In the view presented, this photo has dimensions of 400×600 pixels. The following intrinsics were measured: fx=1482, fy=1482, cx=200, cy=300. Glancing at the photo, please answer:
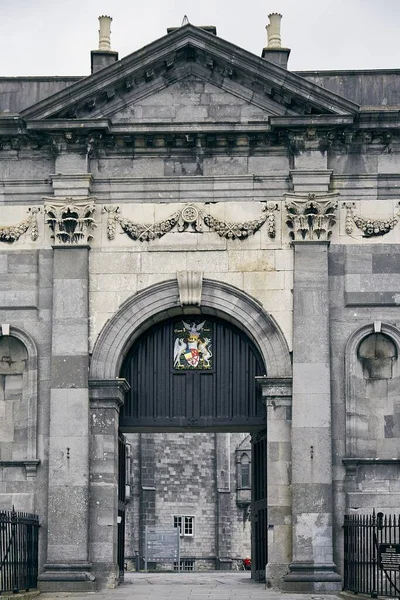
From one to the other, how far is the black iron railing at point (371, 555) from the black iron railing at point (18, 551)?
676 cm

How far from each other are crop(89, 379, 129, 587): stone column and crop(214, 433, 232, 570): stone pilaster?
29.6 m

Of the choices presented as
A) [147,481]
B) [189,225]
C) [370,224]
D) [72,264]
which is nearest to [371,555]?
[370,224]

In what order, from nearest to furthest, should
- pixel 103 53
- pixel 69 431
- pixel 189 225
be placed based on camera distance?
1. pixel 69 431
2. pixel 189 225
3. pixel 103 53

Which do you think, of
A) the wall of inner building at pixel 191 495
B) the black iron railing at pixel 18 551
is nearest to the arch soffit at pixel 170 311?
the black iron railing at pixel 18 551

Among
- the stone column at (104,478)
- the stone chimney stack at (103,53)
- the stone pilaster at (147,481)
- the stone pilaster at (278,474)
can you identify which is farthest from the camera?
the stone pilaster at (147,481)

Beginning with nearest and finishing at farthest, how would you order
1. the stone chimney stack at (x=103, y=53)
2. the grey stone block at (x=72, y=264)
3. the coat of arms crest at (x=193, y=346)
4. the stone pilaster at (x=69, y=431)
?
the stone pilaster at (x=69, y=431)
the grey stone block at (x=72, y=264)
the coat of arms crest at (x=193, y=346)
the stone chimney stack at (x=103, y=53)

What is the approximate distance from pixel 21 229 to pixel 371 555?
10.9 metres

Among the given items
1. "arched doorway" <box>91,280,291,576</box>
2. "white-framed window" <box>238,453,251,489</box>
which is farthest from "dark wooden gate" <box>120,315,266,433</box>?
"white-framed window" <box>238,453,251,489</box>

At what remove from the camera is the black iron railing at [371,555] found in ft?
97.6

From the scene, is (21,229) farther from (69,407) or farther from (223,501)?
(223,501)

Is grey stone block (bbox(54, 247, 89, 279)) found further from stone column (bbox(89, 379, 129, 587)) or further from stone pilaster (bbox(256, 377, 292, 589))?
stone pilaster (bbox(256, 377, 292, 589))

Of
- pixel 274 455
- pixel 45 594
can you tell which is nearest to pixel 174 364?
pixel 274 455

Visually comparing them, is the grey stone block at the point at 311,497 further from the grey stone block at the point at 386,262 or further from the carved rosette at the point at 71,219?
the carved rosette at the point at 71,219

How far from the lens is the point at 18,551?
30.9 metres
